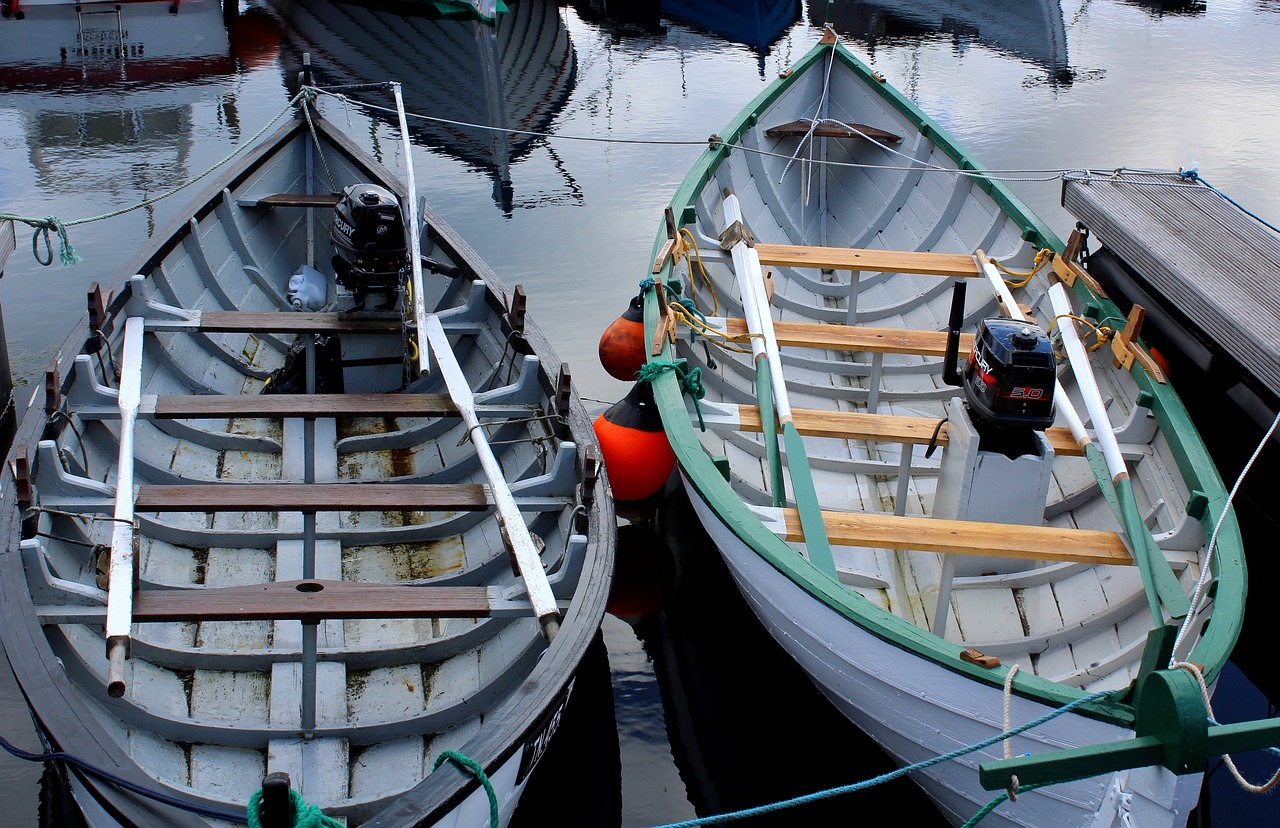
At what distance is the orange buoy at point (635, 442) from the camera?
26.4 feet

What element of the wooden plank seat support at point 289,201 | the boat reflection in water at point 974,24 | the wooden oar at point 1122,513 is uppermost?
the boat reflection in water at point 974,24

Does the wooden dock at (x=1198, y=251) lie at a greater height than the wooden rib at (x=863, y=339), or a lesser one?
greater

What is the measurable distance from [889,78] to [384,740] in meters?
20.0

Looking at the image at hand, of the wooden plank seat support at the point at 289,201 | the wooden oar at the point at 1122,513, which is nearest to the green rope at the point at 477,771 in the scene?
the wooden oar at the point at 1122,513

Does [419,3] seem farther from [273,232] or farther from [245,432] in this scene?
[245,432]

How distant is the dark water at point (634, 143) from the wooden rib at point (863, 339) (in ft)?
6.55

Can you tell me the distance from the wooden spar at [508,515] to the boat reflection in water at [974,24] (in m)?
18.4

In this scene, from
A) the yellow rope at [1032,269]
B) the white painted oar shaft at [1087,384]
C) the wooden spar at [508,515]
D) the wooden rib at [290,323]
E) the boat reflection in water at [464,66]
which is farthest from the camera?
the boat reflection in water at [464,66]

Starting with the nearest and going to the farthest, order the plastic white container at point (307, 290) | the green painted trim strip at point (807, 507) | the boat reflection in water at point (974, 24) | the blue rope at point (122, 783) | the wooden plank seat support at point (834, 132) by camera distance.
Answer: the blue rope at point (122, 783) < the green painted trim strip at point (807, 507) < the plastic white container at point (307, 290) < the wooden plank seat support at point (834, 132) < the boat reflection in water at point (974, 24)

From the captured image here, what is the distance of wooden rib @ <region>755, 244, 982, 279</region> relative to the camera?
331 inches

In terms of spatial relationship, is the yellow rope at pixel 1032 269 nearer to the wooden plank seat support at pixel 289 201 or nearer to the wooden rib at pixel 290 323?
the wooden rib at pixel 290 323

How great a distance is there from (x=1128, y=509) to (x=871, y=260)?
347cm

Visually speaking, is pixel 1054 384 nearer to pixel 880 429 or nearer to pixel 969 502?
pixel 969 502

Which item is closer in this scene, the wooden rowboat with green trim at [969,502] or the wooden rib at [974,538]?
the wooden rowboat with green trim at [969,502]
